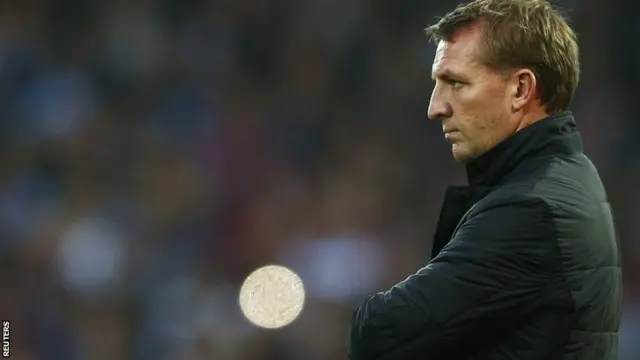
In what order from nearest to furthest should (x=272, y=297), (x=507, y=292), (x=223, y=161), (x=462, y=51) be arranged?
1. (x=507, y=292)
2. (x=462, y=51)
3. (x=272, y=297)
4. (x=223, y=161)

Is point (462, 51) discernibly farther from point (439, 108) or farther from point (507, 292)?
point (507, 292)

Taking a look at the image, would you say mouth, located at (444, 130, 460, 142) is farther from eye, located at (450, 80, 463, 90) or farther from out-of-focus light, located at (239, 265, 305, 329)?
out-of-focus light, located at (239, 265, 305, 329)

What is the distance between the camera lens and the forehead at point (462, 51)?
0.90 m

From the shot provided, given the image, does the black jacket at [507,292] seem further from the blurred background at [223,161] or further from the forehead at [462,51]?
the blurred background at [223,161]

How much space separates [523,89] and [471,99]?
2.0 inches

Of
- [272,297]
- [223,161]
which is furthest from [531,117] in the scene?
[223,161]

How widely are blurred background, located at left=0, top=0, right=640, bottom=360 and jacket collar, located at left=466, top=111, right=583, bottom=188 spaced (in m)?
1.60

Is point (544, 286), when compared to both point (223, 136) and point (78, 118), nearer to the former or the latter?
point (223, 136)

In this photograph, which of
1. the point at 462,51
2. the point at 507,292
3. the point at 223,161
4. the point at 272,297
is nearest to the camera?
the point at 507,292

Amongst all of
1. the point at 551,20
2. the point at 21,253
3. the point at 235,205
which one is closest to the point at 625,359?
the point at 235,205

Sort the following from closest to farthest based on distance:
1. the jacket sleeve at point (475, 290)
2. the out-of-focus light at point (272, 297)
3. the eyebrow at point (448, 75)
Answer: the jacket sleeve at point (475, 290) → the eyebrow at point (448, 75) → the out-of-focus light at point (272, 297)

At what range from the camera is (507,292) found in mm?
808

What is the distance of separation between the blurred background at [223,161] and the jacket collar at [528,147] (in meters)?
1.60

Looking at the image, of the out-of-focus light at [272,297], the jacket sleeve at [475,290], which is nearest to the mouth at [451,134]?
the jacket sleeve at [475,290]
